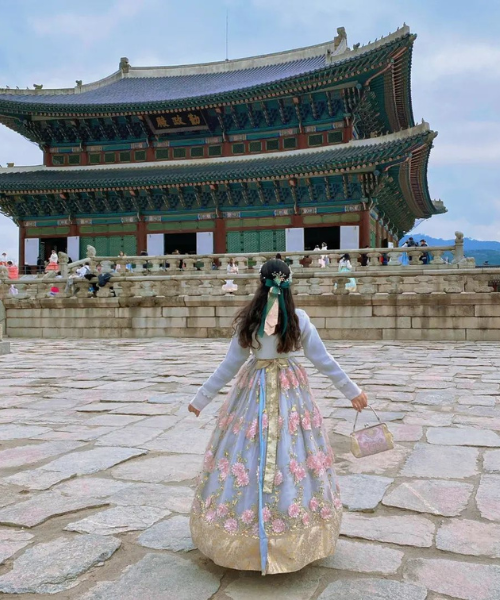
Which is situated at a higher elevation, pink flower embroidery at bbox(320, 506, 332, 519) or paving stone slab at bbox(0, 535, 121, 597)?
pink flower embroidery at bbox(320, 506, 332, 519)

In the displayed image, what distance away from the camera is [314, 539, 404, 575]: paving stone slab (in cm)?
235

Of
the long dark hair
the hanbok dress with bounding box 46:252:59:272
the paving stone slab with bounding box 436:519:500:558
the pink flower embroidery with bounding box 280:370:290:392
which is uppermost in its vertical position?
the hanbok dress with bounding box 46:252:59:272

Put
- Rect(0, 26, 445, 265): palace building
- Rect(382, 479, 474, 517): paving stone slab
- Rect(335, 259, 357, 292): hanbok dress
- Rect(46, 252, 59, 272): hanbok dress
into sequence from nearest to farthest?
Rect(382, 479, 474, 517): paving stone slab, Rect(335, 259, 357, 292): hanbok dress, Rect(46, 252, 59, 272): hanbok dress, Rect(0, 26, 445, 265): palace building

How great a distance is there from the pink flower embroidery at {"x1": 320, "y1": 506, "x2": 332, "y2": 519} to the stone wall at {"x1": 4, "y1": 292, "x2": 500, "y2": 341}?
10.2m

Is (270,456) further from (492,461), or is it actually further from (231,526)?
(492,461)

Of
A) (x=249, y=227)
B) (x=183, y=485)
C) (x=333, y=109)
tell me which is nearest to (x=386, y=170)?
(x=333, y=109)

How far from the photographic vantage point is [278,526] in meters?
2.21

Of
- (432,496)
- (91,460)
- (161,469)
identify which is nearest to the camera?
(432,496)

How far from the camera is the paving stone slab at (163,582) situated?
2.14m

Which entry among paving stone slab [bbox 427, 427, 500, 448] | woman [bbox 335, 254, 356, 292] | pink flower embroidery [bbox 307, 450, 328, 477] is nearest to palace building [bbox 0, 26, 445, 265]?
woman [bbox 335, 254, 356, 292]

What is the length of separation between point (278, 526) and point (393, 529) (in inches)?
32.3

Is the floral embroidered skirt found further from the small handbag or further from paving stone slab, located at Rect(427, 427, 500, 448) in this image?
paving stone slab, located at Rect(427, 427, 500, 448)

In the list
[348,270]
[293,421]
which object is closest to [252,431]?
[293,421]

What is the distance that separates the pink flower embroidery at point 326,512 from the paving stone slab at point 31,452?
2.38 metres
